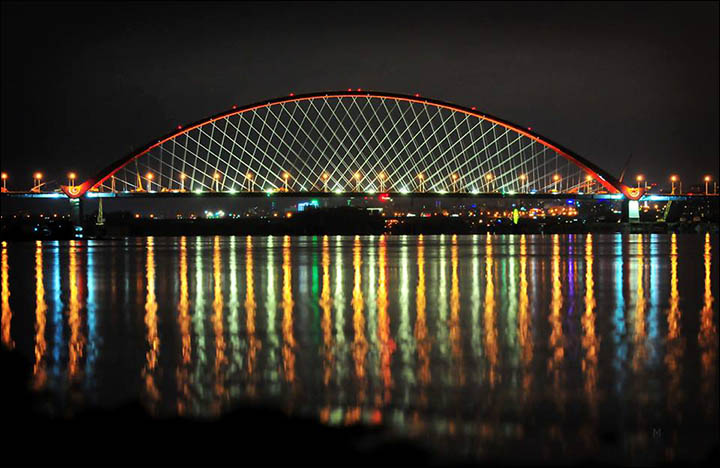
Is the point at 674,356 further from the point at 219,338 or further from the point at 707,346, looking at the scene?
the point at 219,338

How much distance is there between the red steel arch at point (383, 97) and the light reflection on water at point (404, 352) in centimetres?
7209

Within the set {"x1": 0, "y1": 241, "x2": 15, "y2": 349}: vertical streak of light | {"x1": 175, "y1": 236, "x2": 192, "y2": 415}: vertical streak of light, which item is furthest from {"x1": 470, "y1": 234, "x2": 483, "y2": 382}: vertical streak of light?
{"x1": 0, "y1": 241, "x2": 15, "y2": 349}: vertical streak of light

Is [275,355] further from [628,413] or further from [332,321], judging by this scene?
[628,413]

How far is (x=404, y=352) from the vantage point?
42.5ft

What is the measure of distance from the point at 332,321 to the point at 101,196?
100289 mm

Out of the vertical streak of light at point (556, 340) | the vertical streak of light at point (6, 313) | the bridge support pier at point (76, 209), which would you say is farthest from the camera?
the bridge support pier at point (76, 209)

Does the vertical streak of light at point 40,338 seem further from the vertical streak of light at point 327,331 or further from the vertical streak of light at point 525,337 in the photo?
the vertical streak of light at point 525,337

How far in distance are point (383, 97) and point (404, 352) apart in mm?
85479

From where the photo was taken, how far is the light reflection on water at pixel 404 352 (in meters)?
9.24

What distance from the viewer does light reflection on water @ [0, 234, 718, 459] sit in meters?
9.24

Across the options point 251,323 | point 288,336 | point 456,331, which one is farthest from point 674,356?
point 251,323

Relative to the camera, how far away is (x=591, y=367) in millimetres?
11648

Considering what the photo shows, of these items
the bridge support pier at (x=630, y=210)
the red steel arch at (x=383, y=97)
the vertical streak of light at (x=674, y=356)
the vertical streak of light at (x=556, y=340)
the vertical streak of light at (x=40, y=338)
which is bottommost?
the vertical streak of light at (x=674, y=356)

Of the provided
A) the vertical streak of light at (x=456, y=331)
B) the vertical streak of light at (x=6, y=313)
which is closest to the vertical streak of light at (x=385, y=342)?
the vertical streak of light at (x=456, y=331)
